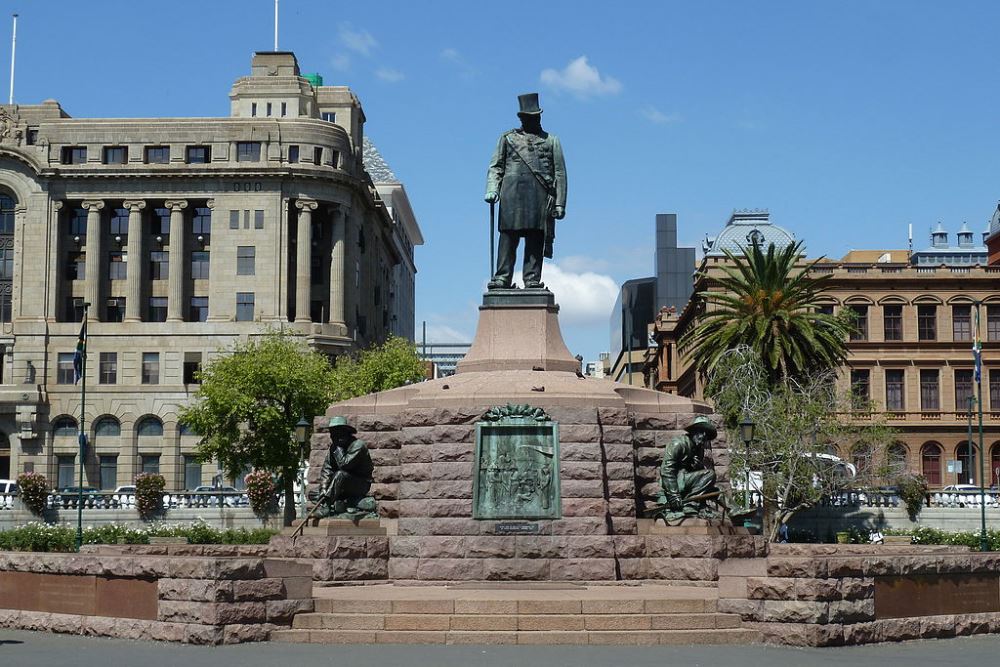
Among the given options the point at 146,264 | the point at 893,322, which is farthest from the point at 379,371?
the point at 893,322

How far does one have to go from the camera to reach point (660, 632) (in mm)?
15727

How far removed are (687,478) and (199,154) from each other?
6056cm

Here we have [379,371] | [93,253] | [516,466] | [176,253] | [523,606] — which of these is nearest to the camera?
[523,606]

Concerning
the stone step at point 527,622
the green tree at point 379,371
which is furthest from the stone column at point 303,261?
the stone step at point 527,622

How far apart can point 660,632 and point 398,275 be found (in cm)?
10818

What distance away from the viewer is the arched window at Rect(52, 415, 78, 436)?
74.6m

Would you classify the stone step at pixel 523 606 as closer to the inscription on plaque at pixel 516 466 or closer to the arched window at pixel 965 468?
the inscription on plaque at pixel 516 466

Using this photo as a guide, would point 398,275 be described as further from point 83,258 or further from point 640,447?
point 640,447

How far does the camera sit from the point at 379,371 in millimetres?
64188

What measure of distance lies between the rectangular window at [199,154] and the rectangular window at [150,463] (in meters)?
17.0

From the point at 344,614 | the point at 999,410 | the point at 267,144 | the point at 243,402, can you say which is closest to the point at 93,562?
the point at 344,614

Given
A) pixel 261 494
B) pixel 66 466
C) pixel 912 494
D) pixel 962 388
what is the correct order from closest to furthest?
pixel 912 494
pixel 261 494
pixel 66 466
pixel 962 388

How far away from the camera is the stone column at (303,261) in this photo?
75.7 m

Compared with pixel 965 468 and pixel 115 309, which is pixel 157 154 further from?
pixel 965 468
